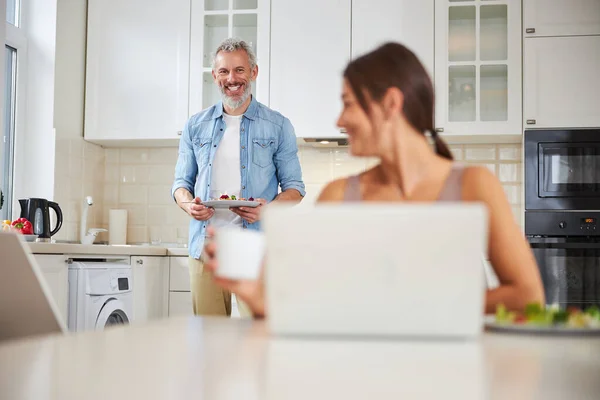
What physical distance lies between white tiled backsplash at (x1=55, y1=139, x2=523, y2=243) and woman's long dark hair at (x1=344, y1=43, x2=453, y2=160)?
2.90 m

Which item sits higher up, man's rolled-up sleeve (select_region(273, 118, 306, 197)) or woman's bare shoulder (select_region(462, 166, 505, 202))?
man's rolled-up sleeve (select_region(273, 118, 306, 197))

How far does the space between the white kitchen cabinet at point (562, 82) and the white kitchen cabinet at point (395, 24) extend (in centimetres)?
53

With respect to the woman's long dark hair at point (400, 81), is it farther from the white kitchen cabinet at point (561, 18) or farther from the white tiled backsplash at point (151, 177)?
the white tiled backsplash at point (151, 177)

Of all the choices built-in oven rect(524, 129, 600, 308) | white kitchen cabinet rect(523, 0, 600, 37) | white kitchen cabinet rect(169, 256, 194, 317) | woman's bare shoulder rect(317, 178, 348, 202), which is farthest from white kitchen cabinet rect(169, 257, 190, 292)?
woman's bare shoulder rect(317, 178, 348, 202)

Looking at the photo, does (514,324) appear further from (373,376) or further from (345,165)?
(345,165)

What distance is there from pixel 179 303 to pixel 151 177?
0.93m

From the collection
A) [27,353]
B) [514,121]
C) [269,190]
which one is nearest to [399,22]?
[514,121]

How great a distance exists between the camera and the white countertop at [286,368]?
23.9 inches

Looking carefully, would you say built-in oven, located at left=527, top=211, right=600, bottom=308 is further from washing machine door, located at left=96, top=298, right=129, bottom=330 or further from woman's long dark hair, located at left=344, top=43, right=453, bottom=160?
woman's long dark hair, located at left=344, top=43, right=453, bottom=160

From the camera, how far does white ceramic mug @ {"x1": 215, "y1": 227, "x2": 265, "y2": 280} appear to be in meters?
0.96

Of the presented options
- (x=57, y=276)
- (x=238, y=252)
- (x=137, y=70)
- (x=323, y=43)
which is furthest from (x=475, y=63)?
(x=238, y=252)

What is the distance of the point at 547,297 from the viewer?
386cm

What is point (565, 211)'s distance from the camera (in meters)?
3.91

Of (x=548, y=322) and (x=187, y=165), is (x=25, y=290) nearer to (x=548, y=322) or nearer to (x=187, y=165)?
(x=548, y=322)
